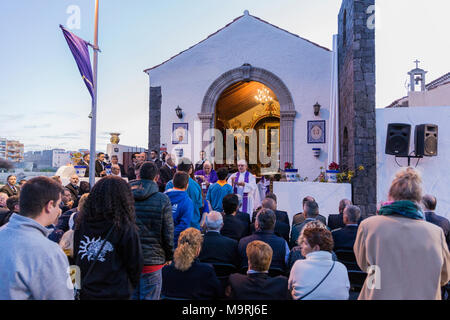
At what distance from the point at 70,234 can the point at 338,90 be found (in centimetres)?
1055

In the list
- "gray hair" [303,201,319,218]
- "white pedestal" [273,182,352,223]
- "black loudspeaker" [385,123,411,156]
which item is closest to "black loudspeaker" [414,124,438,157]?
"black loudspeaker" [385,123,411,156]

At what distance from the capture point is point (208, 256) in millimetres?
3566

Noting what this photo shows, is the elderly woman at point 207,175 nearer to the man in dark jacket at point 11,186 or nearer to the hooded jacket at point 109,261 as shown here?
the man in dark jacket at point 11,186

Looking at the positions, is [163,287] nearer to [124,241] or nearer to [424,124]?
[124,241]

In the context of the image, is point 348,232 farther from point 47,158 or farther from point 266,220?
point 47,158

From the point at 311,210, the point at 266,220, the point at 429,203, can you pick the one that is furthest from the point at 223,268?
the point at 429,203

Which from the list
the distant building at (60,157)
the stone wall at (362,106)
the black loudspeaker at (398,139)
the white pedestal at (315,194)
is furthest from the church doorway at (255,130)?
the black loudspeaker at (398,139)

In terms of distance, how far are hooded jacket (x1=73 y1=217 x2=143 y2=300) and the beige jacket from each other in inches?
64.7

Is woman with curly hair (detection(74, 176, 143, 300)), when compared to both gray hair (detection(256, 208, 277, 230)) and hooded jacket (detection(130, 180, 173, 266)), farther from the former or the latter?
gray hair (detection(256, 208, 277, 230))

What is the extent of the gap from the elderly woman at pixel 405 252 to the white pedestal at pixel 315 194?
6.66 meters

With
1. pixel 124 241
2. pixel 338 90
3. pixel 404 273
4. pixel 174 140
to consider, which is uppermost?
pixel 338 90

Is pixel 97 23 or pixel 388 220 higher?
pixel 97 23

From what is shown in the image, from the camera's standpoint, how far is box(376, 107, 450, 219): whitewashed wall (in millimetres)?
8555
